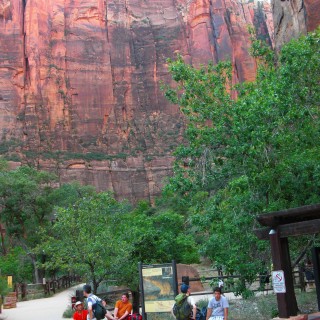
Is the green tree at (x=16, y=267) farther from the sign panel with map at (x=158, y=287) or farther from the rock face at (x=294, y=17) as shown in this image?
the sign panel with map at (x=158, y=287)

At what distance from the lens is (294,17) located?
744 inches

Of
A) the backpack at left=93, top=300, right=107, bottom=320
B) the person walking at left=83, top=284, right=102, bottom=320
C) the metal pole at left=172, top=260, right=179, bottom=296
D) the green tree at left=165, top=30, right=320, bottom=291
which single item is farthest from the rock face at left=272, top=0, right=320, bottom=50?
the backpack at left=93, top=300, right=107, bottom=320

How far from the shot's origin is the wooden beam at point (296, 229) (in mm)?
7801

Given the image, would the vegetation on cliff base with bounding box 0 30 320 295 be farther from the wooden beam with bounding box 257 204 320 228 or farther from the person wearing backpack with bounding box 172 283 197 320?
the person wearing backpack with bounding box 172 283 197 320

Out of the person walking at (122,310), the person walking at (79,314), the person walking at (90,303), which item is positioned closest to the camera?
the person walking at (90,303)

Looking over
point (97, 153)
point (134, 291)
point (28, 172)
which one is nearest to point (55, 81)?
point (97, 153)

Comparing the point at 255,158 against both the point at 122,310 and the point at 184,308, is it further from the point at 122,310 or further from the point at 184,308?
the point at 122,310

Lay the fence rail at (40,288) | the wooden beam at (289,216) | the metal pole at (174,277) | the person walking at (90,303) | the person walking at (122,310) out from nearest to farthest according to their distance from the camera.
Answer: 1. the wooden beam at (289,216)
2. the person walking at (90,303)
3. the person walking at (122,310)
4. the metal pole at (174,277)
5. the fence rail at (40,288)

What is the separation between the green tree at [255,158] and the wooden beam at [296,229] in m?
1.90

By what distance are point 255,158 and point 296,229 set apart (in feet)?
9.77

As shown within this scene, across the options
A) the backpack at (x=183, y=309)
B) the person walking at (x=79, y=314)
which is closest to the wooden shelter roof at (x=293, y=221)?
the backpack at (x=183, y=309)

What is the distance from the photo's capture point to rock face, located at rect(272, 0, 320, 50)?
57.1 ft

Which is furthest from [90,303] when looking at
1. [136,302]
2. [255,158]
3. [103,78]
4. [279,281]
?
[103,78]

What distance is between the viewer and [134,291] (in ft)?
48.3
